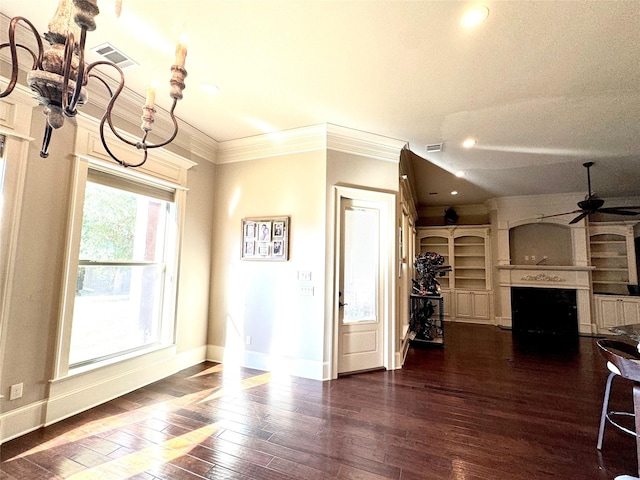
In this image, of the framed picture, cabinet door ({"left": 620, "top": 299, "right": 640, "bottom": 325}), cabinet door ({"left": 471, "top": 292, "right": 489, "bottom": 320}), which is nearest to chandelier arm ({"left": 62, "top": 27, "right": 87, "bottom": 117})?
the framed picture

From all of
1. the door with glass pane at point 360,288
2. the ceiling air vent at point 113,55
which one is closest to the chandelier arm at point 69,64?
the ceiling air vent at point 113,55

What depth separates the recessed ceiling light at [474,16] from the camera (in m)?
1.84

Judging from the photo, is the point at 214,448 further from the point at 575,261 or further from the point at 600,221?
the point at 600,221

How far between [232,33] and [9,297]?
2574 millimetres

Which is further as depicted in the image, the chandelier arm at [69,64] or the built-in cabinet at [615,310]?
the built-in cabinet at [615,310]

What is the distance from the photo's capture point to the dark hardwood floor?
192cm

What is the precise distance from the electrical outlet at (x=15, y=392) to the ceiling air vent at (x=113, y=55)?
2.70m

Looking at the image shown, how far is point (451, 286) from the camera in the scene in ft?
25.0

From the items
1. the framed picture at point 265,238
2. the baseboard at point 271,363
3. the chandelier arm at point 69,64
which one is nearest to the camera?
the chandelier arm at point 69,64

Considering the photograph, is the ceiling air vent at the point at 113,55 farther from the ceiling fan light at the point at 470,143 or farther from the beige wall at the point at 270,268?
the ceiling fan light at the point at 470,143

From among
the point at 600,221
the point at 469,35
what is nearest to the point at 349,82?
the point at 469,35

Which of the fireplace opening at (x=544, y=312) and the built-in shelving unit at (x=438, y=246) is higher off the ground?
the built-in shelving unit at (x=438, y=246)

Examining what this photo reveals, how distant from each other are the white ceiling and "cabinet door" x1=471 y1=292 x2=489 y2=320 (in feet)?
14.0

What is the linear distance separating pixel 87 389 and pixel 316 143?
3459 mm
